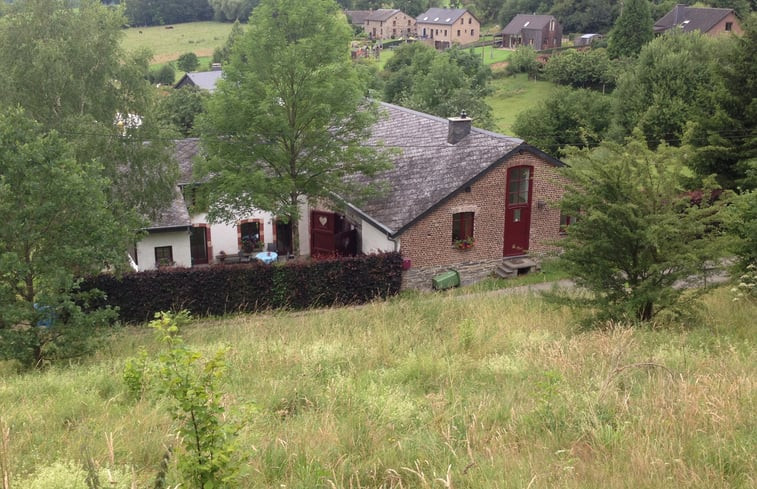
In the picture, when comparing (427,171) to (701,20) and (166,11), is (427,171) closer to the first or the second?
(701,20)

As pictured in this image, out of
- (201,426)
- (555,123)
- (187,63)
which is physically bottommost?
(201,426)

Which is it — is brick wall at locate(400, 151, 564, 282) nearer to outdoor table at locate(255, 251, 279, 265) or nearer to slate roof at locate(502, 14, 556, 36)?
outdoor table at locate(255, 251, 279, 265)

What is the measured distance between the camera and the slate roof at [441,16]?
110 m

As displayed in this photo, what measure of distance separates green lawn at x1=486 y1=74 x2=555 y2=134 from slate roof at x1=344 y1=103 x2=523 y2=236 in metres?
34.0

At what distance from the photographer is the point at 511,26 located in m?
98.8

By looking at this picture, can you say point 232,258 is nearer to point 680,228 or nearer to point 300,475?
point 680,228

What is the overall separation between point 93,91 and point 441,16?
325 ft

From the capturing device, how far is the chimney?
2489 centimetres

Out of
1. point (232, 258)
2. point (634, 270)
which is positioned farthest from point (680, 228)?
point (232, 258)

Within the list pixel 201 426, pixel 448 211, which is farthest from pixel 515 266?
pixel 201 426

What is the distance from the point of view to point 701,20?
79.6 metres

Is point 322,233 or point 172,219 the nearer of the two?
point 172,219

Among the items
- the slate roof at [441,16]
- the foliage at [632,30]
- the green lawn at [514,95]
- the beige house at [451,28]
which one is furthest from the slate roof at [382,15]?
the foliage at [632,30]

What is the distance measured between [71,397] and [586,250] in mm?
8884
